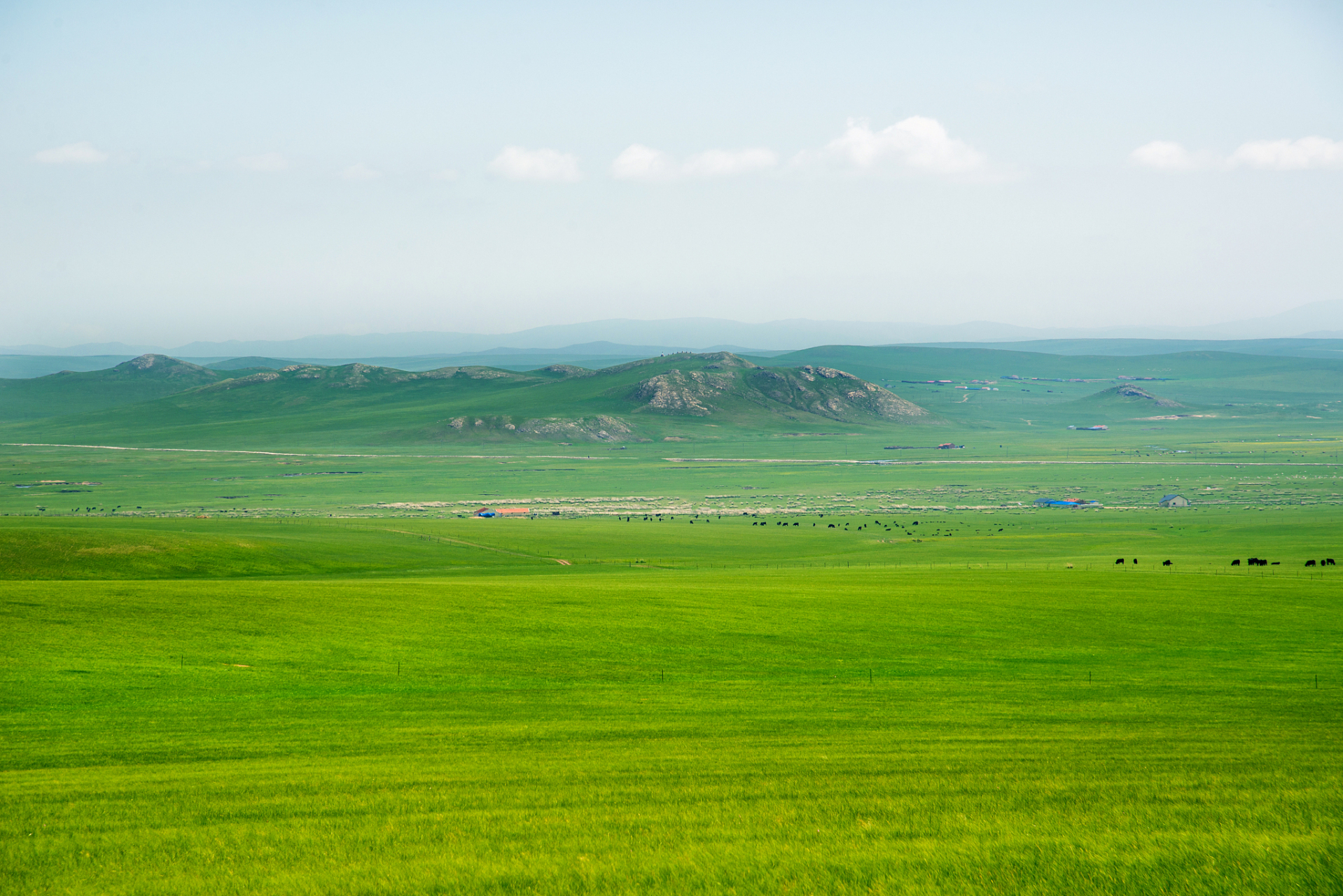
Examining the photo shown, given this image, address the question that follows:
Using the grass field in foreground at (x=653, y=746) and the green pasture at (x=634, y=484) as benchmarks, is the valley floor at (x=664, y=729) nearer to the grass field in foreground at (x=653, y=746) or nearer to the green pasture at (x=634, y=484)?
the grass field in foreground at (x=653, y=746)

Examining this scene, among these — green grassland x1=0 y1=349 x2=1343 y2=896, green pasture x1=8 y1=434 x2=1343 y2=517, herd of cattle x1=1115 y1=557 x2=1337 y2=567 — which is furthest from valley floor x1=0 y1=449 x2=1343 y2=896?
green pasture x1=8 y1=434 x2=1343 y2=517

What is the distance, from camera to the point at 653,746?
62.7 ft

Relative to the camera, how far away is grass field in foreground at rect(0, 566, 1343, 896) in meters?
11.5

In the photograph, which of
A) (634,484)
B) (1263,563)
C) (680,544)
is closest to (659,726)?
(1263,563)

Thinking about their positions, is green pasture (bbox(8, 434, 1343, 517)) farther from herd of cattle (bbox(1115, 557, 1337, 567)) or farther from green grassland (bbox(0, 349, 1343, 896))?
green grassland (bbox(0, 349, 1343, 896))

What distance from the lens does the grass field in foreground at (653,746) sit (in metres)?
11.5

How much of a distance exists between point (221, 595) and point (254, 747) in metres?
22.3

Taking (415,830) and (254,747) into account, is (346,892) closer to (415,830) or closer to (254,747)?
(415,830)

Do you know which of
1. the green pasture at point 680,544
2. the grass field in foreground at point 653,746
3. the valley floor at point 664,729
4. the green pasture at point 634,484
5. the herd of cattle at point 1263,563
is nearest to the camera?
the grass field in foreground at point 653,746

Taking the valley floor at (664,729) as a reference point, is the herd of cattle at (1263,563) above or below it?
below

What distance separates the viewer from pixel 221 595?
3856 centimetres

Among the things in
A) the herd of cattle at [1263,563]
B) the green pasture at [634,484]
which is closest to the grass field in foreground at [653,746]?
the herd of cattle at [1263,563]

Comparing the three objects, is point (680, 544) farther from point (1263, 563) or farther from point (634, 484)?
point (634, 484)

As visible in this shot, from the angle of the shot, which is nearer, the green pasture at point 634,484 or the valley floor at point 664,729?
the valley floor at point 664,729
